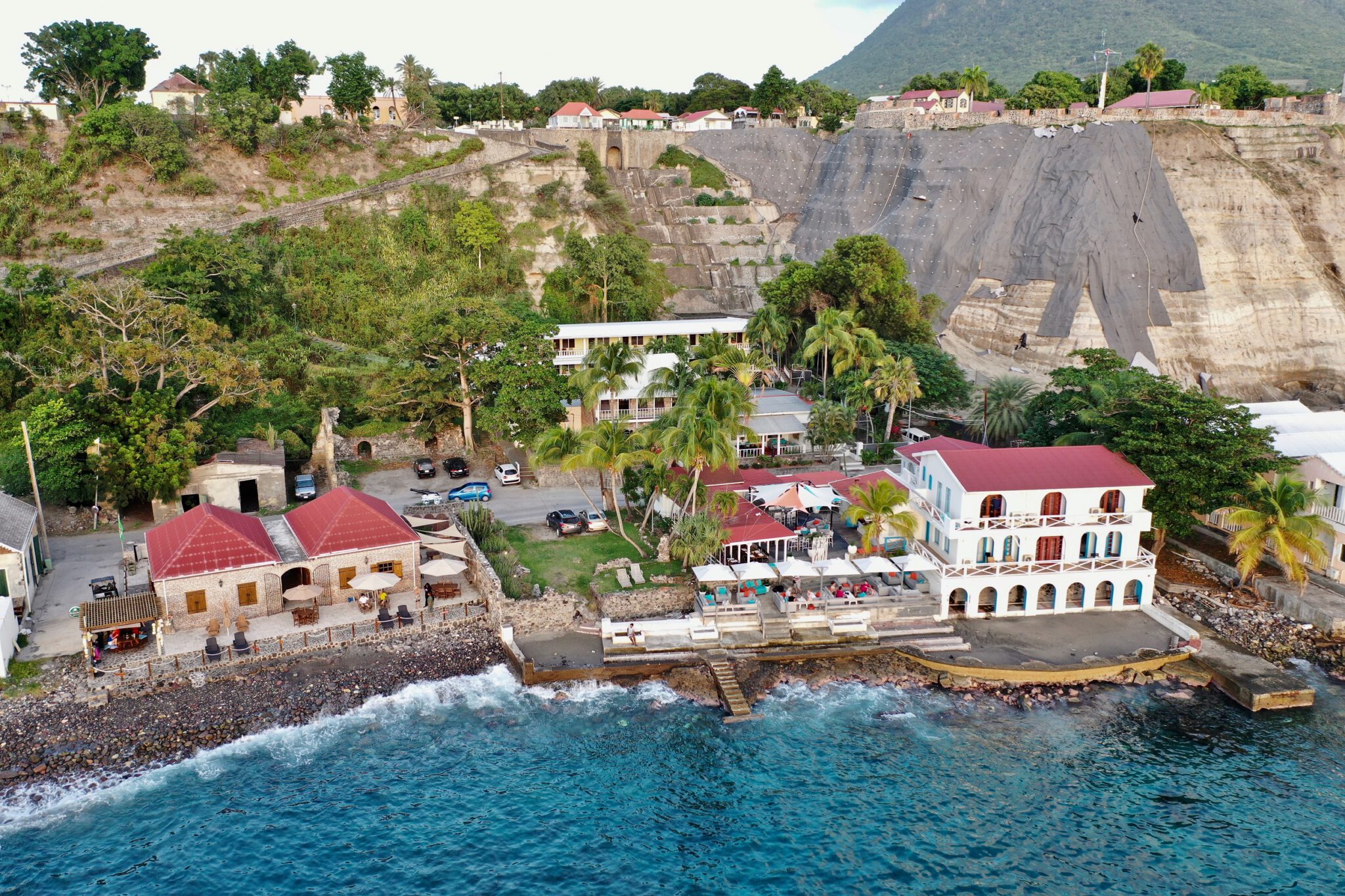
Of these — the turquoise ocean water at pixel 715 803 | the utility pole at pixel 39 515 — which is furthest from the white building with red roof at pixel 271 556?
the turquoise ocean water at pixel 715 803

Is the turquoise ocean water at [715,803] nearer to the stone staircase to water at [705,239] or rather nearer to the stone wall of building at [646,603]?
the stone wall of building at [646,603]

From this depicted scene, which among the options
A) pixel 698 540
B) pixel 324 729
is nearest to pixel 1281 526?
pixel 698 540

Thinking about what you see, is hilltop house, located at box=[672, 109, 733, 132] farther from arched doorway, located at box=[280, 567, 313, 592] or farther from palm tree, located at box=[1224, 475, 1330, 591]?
arched doorway, located at box=[280, 567, 313, 592]

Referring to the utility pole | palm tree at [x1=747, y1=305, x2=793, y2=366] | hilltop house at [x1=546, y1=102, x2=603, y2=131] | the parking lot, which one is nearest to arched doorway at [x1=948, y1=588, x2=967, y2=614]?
the parking lot

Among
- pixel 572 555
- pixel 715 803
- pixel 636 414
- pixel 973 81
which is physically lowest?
pixel 715 803

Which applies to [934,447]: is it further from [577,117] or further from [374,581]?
[577,117]

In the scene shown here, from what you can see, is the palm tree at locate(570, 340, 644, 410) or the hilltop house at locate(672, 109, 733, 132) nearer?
the palm tree at locate(570, 340, 644, 410)
